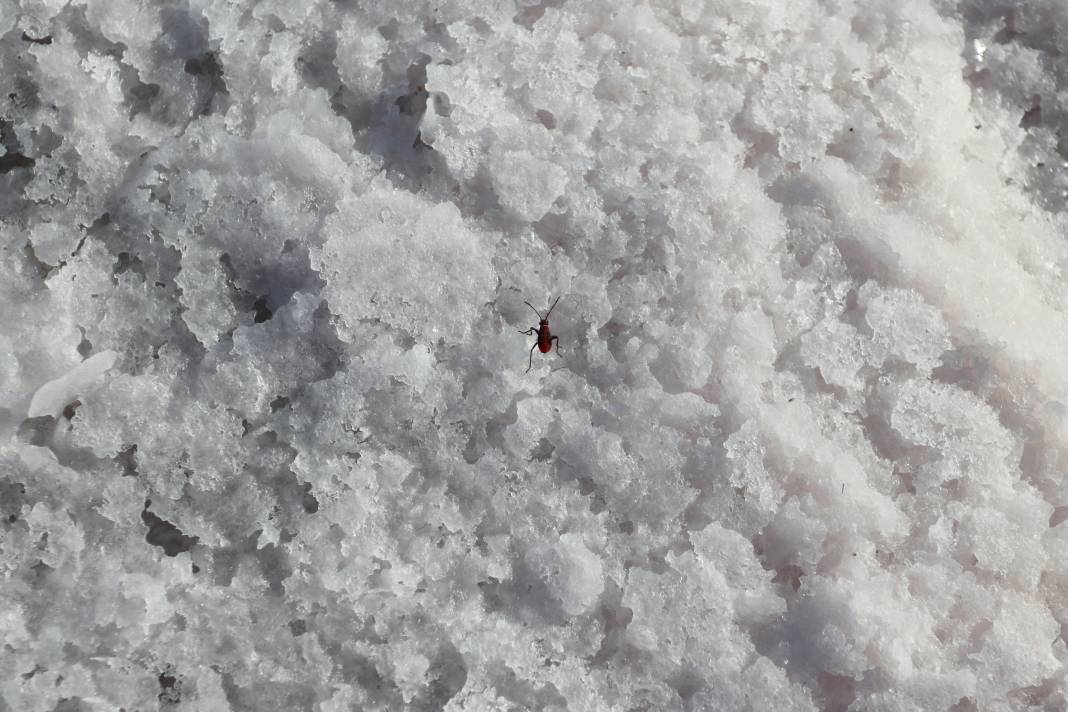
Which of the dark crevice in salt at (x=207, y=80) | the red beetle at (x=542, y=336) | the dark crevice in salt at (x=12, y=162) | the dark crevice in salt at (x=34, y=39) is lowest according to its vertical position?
the dark crevice in salt at (x=12, y=162)

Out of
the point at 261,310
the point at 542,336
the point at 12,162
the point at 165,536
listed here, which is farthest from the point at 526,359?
the point at 12,162

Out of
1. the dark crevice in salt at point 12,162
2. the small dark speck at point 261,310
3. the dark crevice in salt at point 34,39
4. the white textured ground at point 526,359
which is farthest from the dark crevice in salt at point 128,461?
the dark crevice in salt at point 34,39

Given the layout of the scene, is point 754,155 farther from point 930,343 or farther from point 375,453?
point 375,453

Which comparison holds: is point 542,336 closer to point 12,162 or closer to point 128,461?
point 128,461

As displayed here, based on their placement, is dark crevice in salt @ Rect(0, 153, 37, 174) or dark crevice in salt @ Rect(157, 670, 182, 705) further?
dark crevice in salt @ Rect(0, 153, 37, 174)

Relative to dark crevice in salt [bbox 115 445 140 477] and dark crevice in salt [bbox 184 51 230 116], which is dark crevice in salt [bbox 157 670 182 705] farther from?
dark crevice in salt [bbox 184 51 230 116]

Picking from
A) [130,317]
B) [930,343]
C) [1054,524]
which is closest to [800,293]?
[930,343]

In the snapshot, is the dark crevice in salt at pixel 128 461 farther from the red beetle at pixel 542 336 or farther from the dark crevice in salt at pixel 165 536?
the red beetle at pixel 542 336

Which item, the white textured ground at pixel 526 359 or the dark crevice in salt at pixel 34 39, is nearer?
the white textured ground at pixel 526 359

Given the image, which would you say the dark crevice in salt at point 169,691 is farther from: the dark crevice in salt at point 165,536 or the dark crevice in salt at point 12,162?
the dark crevice in salt at point 12,162

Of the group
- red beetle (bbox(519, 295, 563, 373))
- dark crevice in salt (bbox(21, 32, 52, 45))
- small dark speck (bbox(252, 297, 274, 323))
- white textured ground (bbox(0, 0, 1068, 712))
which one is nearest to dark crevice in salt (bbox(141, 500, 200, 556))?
white textured ground (bbox(0, 0, 1068, 712))

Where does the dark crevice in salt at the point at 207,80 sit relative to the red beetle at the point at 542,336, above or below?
below
